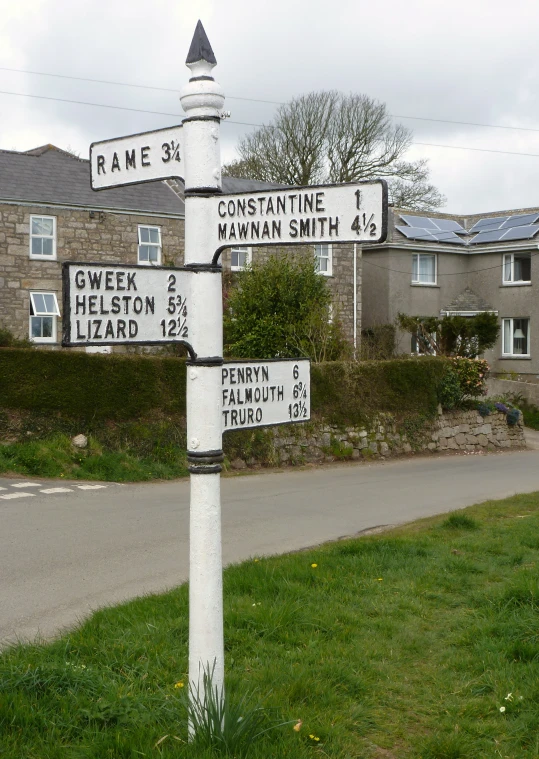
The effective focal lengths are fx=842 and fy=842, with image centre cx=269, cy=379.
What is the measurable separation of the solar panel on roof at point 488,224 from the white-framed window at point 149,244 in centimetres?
1722

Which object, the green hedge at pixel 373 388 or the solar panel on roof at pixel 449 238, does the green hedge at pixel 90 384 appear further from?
the solar panel on roof at pixel 449 238

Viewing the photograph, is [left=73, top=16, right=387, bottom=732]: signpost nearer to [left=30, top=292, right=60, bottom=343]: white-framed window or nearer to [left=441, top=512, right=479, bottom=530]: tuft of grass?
[left=441, top=512, right=479, bottom=530]: tuft of grass

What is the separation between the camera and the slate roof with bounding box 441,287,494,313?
3544cm

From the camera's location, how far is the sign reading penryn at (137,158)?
12.0 feet

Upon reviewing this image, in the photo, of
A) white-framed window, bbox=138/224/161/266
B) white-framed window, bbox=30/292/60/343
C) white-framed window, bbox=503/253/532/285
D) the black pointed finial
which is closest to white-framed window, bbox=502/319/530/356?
white-framed window, bbox=503/253/532/285

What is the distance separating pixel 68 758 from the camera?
3.46 metres

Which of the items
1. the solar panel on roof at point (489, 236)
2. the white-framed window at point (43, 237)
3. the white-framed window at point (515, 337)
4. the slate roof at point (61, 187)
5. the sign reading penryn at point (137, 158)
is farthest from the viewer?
the solar panel on roof at point (489, 236)

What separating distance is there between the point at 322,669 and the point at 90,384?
1118 centimetres

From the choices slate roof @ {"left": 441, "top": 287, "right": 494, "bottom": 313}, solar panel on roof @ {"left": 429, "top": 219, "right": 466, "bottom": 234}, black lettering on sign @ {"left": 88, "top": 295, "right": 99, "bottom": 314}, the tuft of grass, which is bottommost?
the tuft of grass

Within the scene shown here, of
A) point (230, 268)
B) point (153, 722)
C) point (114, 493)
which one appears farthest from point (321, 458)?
point (153, 722)

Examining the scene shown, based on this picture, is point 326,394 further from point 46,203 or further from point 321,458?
point 46,203

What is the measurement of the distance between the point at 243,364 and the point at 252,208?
0.70 m

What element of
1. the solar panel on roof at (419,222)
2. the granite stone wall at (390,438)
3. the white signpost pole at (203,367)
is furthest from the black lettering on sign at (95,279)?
the solar panel on roof at (419,222)

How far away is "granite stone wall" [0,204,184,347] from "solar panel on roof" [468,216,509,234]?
16.8 meters
